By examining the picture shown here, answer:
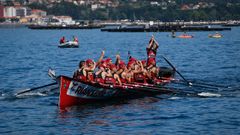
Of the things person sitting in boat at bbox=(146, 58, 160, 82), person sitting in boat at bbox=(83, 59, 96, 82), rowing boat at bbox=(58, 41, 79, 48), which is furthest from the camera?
rowing boat at bbox=(58, 41, 79, 48)

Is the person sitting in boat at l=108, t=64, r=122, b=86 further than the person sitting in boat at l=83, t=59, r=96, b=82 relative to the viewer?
Yes

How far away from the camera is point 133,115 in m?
30.6

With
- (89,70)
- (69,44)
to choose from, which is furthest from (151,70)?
(69,44)

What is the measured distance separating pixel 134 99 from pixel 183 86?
6045mm

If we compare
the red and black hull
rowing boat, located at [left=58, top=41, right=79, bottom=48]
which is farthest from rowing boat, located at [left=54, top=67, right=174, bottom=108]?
rowing boat, located at [left=58, top=41, right=79, bottom=48]

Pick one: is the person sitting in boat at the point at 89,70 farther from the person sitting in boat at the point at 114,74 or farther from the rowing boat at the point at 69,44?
the rowing boat at the point at 69,44

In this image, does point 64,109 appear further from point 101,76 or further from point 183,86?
point 183,86

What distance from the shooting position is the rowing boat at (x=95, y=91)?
3130 cm

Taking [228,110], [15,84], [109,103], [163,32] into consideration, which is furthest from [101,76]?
[163,32]

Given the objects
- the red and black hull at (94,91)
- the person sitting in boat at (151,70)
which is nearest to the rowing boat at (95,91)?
the red and black hull at (94,91)

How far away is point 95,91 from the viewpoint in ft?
107

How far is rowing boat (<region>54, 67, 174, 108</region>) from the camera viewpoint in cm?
3130

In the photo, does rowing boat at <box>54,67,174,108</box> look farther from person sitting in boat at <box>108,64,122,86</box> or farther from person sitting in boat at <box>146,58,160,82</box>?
person sitting in boat at <box>146,58,160,82</box>

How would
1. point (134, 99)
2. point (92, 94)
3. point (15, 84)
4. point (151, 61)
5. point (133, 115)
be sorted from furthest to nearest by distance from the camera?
point (15, 84) → point (151, 61) → point (134, 99) → point (92, 94) → point (133, 115)
